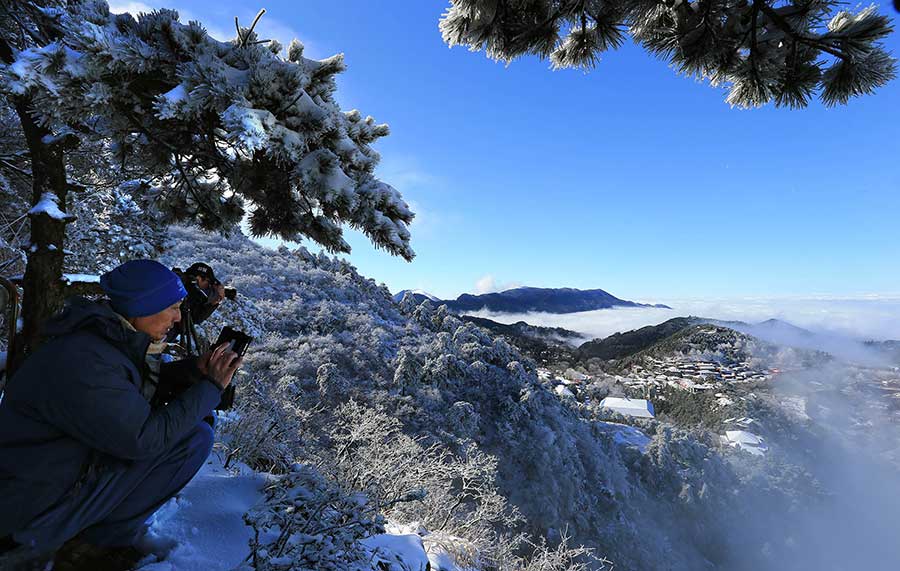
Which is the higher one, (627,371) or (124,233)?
(124,233)

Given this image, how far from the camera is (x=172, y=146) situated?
7.89ft

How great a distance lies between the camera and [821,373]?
91.4 m

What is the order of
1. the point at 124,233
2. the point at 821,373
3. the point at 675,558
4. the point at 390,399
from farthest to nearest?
1. the point at 821,373
2. the point at 675,558
3. the point at 390,399
4. the point at 124,233

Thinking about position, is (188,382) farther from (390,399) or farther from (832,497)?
(832,497)

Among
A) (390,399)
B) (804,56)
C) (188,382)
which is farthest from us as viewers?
(390,399)

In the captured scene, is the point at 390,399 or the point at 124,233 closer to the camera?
the point at 124,233

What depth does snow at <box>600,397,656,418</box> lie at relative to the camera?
47.5 m

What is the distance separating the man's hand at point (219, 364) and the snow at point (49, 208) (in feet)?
7.46

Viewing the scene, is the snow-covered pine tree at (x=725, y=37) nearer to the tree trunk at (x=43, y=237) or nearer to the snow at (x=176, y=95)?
the snow at (x=176, y=95)

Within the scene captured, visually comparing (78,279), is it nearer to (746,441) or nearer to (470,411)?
(470,411)

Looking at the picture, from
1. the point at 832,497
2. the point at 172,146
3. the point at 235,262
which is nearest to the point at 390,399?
the point at 172,146

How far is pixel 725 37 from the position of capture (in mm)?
2367

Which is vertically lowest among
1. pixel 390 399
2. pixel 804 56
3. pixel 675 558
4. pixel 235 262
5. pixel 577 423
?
pixel 675 558

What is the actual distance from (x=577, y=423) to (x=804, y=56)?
23640 mm
